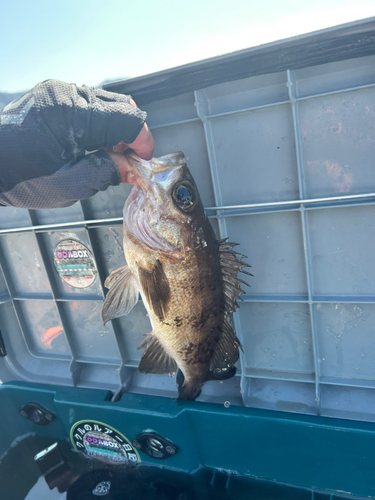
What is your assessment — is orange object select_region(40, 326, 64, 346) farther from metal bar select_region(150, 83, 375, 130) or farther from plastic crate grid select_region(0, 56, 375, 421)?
metal bar select_region(150, 83, 375, 130)

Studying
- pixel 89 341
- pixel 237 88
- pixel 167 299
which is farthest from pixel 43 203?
pixel 89 341

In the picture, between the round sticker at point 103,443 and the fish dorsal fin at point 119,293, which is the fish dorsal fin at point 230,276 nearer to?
the fish dorsal fin at point 119,293

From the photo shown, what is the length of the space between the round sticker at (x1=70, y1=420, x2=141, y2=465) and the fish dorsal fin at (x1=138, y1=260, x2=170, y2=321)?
1.36 metres

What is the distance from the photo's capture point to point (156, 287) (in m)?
1.92

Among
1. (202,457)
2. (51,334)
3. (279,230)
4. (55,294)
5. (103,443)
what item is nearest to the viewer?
(279,230)

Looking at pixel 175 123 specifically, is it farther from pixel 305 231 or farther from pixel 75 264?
pixel 75 264

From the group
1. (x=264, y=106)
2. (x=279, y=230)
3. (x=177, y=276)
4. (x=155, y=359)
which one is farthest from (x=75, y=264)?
(x=264, y=106)

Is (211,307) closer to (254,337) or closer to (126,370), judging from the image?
(254,337)

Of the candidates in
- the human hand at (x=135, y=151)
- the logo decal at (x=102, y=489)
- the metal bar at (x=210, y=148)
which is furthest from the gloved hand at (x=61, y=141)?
the logo decal at (x=102, y=489)

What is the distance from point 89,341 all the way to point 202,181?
1.84 meters

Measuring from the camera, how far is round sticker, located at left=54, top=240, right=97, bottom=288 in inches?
107

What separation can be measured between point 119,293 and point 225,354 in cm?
85

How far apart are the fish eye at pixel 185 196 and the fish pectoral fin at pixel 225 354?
0.86 m

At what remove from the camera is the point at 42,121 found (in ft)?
4.76
